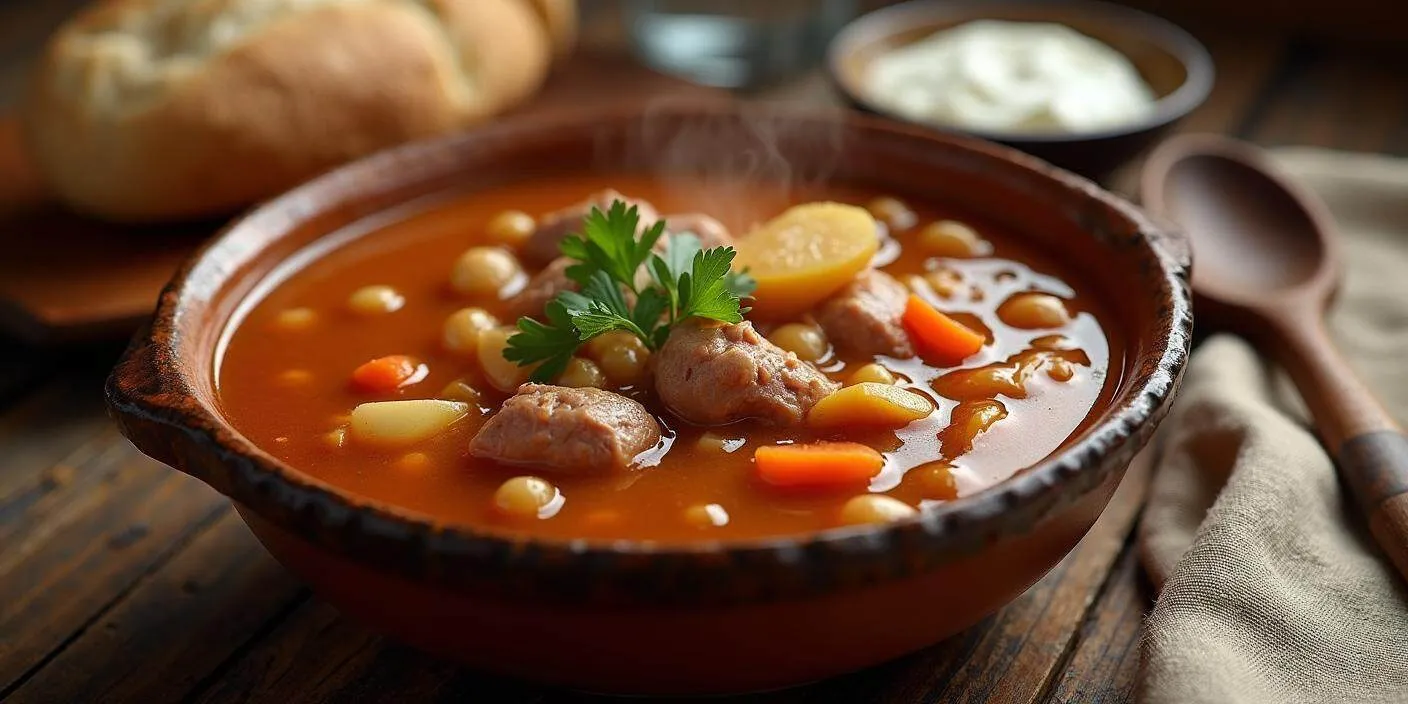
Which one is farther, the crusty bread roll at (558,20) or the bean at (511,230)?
the crusty bread roll at (558,20)

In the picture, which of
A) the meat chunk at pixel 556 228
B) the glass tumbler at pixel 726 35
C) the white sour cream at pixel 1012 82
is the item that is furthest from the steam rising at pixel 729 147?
the glass tumbler at pixel 726 35

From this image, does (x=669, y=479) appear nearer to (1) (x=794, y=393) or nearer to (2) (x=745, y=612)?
(1) (x=794, y=393)

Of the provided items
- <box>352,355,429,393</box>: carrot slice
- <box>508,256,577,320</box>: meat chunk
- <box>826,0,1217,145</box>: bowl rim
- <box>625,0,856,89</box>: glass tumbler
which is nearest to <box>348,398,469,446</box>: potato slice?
<box>352,355,429,393</box>: carrot slice

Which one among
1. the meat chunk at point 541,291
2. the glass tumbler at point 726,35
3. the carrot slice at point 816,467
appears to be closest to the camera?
the carrot slice at point 816,467

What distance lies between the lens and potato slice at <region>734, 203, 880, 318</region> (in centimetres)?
270

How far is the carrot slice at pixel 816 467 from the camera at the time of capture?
2227mm

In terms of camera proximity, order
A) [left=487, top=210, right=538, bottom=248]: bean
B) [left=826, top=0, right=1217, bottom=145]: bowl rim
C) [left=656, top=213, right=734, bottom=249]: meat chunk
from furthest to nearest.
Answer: [left=826, top=0, right=1217, bottom=145]: bowl rim → [left=487, top=210, right=538, bottom=248]: bean → [left=656, top=213, right=734, bottom=249]: meat chunk

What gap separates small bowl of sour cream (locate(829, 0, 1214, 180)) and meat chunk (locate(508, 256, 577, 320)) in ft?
4.89

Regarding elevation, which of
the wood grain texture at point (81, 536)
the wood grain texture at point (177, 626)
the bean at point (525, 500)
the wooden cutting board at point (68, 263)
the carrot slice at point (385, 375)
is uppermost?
the bean at point (525, 500)

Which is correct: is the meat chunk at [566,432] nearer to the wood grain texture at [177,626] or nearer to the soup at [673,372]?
the soup at [673,372]

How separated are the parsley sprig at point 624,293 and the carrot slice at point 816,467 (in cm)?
32

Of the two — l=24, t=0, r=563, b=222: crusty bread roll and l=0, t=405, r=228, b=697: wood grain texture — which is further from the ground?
l=24, t=0, r=563, b=222: crusty bread roll

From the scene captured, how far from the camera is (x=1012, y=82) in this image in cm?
433

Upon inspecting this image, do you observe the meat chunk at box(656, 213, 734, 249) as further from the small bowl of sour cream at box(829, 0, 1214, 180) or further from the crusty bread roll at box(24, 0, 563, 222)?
the crusty bread roll at box(24, 0, 563, 222)
